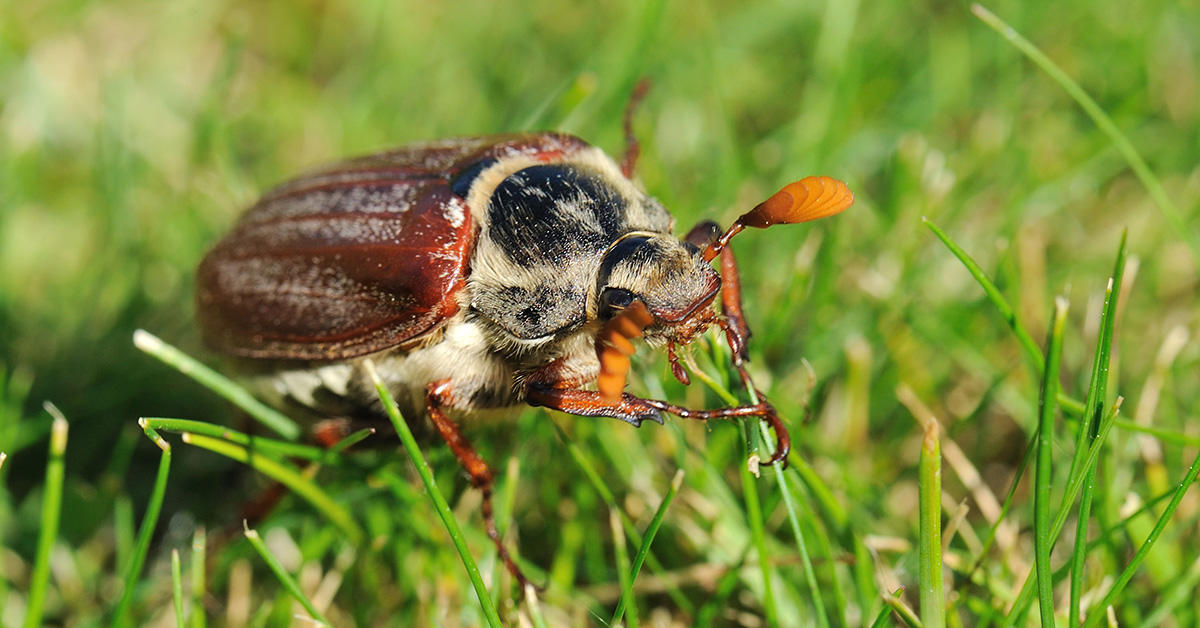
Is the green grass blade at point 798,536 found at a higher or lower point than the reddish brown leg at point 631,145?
lower

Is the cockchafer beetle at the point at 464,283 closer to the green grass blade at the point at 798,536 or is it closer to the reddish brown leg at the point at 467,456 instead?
the reddish brown leg at the point at 467,456

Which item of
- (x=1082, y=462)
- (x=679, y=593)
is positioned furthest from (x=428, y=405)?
(x=1082, y=462)

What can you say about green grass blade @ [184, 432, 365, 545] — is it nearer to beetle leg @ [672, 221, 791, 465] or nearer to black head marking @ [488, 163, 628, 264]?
black head marking @ [488, 163, 628, 264]

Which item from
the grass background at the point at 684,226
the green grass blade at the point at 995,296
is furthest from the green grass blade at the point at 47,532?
the green grass blade at the point at 995,296

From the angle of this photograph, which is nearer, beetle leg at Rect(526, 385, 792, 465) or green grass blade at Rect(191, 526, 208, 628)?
beetle leg at Rect(526, 385, 792, 465)

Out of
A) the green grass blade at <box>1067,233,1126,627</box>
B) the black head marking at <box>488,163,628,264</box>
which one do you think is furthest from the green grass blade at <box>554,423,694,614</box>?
the green grass blade at <box>1067,233,1126,627</box>

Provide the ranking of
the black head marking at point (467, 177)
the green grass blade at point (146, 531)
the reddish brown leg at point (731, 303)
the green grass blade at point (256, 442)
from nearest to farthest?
the green grass blade at point (146, 531)
the green grass blade at point (256, 442)
the reddish brown leg at point (731, 303)
the black head marking at point (467, 177)

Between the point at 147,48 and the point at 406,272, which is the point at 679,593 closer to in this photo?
the point at 406,272
